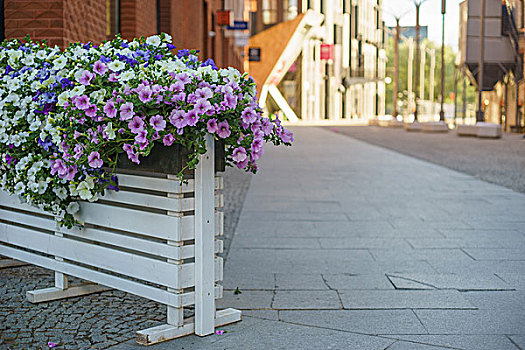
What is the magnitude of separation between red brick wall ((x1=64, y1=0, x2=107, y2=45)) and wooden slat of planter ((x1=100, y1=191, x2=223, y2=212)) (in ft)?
13.0

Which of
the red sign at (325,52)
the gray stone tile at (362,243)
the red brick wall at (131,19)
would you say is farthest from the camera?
the red sign at (325,52)

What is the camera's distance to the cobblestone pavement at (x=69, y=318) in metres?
4.08

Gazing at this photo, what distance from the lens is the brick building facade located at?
7809mm

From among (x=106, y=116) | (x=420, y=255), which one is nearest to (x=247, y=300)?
(x=106, y=116)

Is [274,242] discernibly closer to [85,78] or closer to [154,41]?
[154,41]

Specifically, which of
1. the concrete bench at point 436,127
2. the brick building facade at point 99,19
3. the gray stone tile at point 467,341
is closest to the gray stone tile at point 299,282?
the gray stone tile at point 467,341

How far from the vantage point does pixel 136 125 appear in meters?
3.88

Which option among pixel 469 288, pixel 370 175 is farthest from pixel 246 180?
pixel 469 288

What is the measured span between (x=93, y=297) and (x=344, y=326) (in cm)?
169

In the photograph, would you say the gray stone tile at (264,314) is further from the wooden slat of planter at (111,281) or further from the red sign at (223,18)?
the red sign at (223,18)

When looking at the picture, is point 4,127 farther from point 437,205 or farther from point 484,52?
point 484,52

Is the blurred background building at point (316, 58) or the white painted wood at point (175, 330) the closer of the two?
the white painted wood at point (175, 330)

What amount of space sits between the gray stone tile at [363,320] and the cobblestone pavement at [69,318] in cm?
70

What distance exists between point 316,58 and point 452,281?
232 feet
